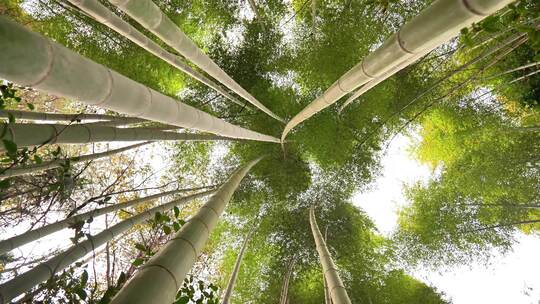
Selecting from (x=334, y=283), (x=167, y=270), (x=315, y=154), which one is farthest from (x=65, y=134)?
(x=315, y=154)

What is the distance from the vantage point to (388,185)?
7.33 meters

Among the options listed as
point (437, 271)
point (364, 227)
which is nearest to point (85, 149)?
point (364, 227)

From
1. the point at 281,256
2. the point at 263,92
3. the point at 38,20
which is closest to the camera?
the point at 38,20

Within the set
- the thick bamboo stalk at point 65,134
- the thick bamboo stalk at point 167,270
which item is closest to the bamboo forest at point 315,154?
the thick bamboo stalk at point 65,134

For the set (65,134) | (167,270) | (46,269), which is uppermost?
(65,134)

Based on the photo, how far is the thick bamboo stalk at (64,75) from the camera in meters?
0.82

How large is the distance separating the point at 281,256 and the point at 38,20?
560 cm

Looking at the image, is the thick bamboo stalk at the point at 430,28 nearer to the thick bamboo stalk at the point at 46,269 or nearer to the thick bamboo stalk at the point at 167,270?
the thick bamboo stalk at the point at 167,270

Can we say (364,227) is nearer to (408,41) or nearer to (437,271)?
(437,271)

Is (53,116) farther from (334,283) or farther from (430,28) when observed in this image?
(430,28)

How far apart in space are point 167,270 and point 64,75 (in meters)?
0.74

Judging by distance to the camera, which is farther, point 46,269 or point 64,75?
point 46,269

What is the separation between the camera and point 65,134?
239 cm

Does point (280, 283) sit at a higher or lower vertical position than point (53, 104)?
lower
